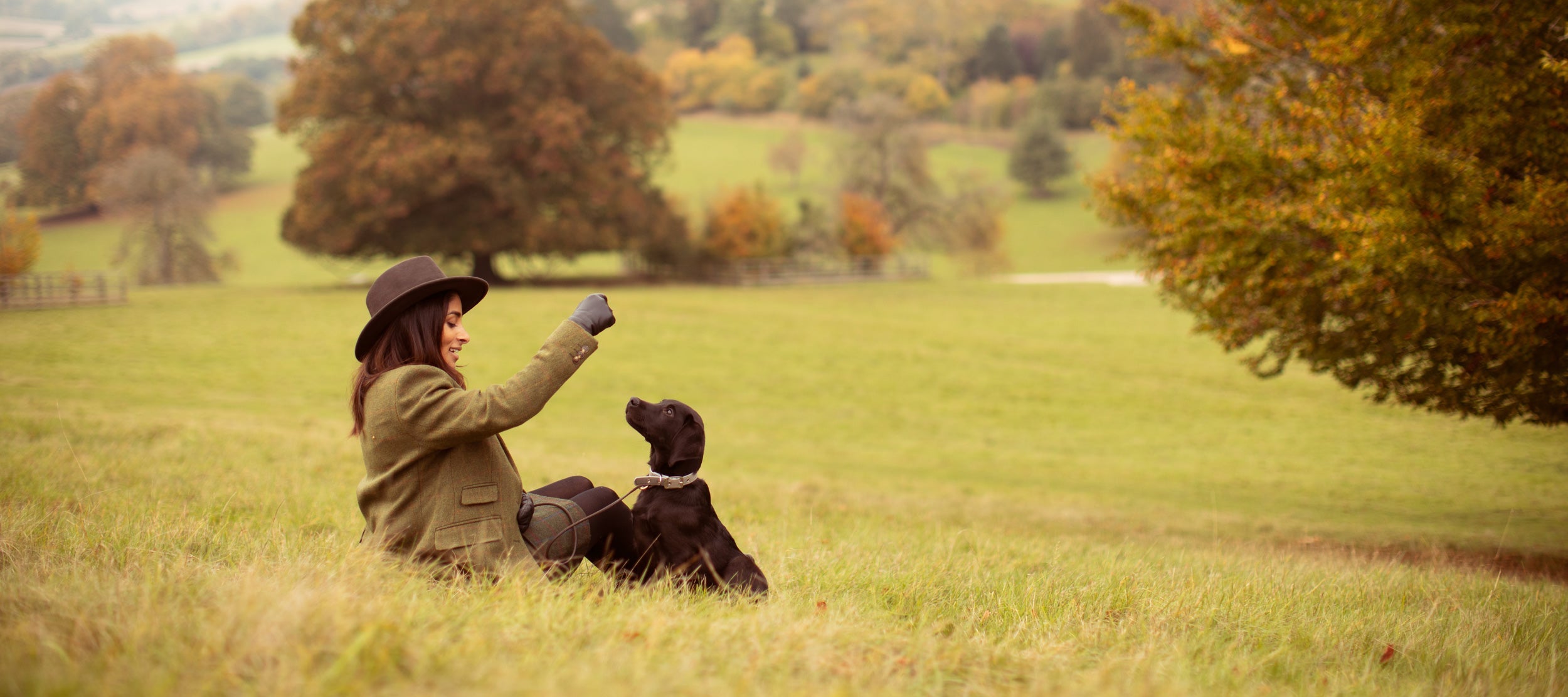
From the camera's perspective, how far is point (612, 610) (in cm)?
332

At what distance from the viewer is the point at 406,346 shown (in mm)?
3727

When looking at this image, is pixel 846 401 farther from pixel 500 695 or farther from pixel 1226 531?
pixel 500 695

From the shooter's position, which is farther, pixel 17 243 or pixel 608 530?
pixel 17 243

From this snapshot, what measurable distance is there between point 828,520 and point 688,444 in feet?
17.0

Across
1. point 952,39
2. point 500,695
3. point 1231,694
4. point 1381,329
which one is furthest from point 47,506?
point 952,39

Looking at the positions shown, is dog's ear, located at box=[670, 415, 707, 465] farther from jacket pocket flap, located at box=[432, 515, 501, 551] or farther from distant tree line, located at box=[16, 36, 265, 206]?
distant tree line, located at box=[16, 36, 265, 206]

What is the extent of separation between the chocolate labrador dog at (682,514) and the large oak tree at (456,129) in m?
32.0

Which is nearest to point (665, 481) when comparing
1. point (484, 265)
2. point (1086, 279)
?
point (484, 265)

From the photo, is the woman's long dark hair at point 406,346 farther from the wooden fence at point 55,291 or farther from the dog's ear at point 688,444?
the wooden fence at point 55,291

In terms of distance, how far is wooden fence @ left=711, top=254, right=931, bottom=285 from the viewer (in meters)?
45.7

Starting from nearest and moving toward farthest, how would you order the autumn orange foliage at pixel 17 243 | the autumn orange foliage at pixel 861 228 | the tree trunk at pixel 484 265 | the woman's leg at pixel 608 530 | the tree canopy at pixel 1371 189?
1. the woman's leg at pixel 608 530
2. the tree canopy at pixel 1371 189
3. the autumn orange foliage at pixel 17 243
4. the tree trunk at pixel 484 265
5. the autumn orange foliage at pixel 861 228

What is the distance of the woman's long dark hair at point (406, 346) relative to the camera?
12.1 ft

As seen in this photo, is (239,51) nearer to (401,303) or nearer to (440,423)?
(401,303)

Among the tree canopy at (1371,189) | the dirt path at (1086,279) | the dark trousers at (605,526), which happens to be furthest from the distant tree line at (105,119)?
the dirt path at (1086,279)
